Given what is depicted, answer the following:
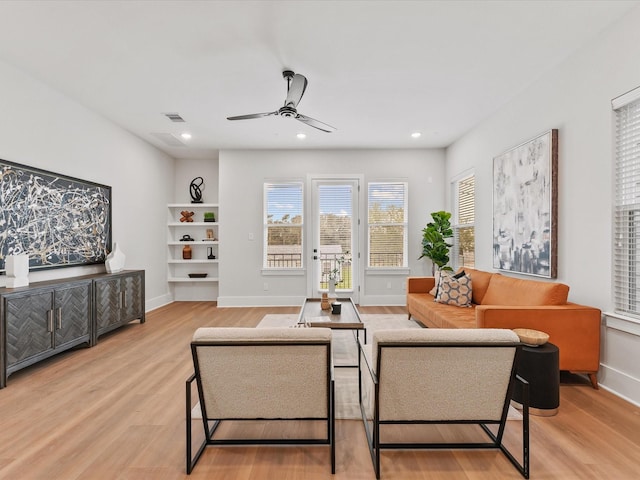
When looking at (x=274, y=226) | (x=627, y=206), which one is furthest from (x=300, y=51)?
(x=274, y=226)

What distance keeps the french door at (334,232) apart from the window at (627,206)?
390cm

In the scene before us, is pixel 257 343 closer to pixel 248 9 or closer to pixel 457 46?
pixel 248 9

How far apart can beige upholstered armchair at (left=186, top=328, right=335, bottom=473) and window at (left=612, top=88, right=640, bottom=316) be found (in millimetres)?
2426

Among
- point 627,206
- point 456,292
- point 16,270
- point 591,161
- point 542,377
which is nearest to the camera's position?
point 542,377

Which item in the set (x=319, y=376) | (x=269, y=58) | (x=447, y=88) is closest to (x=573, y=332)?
(x=319, y=376)

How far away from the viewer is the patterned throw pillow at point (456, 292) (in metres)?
4.04

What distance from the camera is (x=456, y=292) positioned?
13.4 ft

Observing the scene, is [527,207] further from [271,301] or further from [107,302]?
[107,302]

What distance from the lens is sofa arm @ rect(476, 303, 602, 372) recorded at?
2.62 m

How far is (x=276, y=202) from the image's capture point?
6184 mm

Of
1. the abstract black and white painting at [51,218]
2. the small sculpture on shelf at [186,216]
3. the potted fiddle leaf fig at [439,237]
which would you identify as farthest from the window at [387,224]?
the abstract black and white painting at [51,218]

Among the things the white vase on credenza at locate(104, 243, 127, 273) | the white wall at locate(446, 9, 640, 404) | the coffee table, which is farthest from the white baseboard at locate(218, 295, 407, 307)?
the white wall at locate(446, 9, 640, 404)

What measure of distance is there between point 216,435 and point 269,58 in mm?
3097

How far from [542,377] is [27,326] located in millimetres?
4216
